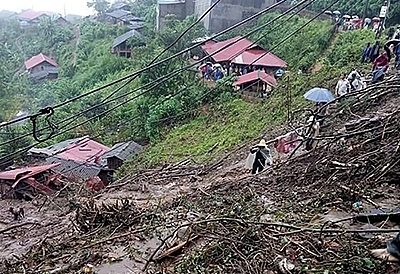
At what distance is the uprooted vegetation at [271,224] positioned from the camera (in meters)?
4.35

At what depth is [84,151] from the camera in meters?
19.8

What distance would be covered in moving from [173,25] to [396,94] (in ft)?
69.4

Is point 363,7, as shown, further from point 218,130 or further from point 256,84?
point 218,130

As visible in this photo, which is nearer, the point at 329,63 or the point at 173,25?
the point at 329,63

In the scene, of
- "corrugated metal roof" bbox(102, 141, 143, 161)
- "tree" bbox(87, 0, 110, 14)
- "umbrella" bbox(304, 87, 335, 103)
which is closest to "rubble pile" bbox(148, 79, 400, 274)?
"umbrella" bbox(304, 87, 335, 103)

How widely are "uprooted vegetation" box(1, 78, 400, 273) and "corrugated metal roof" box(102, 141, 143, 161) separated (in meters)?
10.2

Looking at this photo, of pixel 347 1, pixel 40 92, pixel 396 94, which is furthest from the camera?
pixel 40 92

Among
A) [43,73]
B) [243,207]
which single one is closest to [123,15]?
[43,73]

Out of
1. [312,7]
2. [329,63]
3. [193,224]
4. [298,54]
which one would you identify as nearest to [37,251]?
[193,224]

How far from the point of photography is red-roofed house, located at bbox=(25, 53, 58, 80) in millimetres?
39688

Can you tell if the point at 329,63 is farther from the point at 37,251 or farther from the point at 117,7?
the point at 117,7

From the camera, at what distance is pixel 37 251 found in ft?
19.2

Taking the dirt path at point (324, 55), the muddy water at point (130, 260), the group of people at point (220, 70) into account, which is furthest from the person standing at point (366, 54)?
the muddy water at point (130, 260)

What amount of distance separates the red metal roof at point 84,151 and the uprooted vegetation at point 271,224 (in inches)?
466
